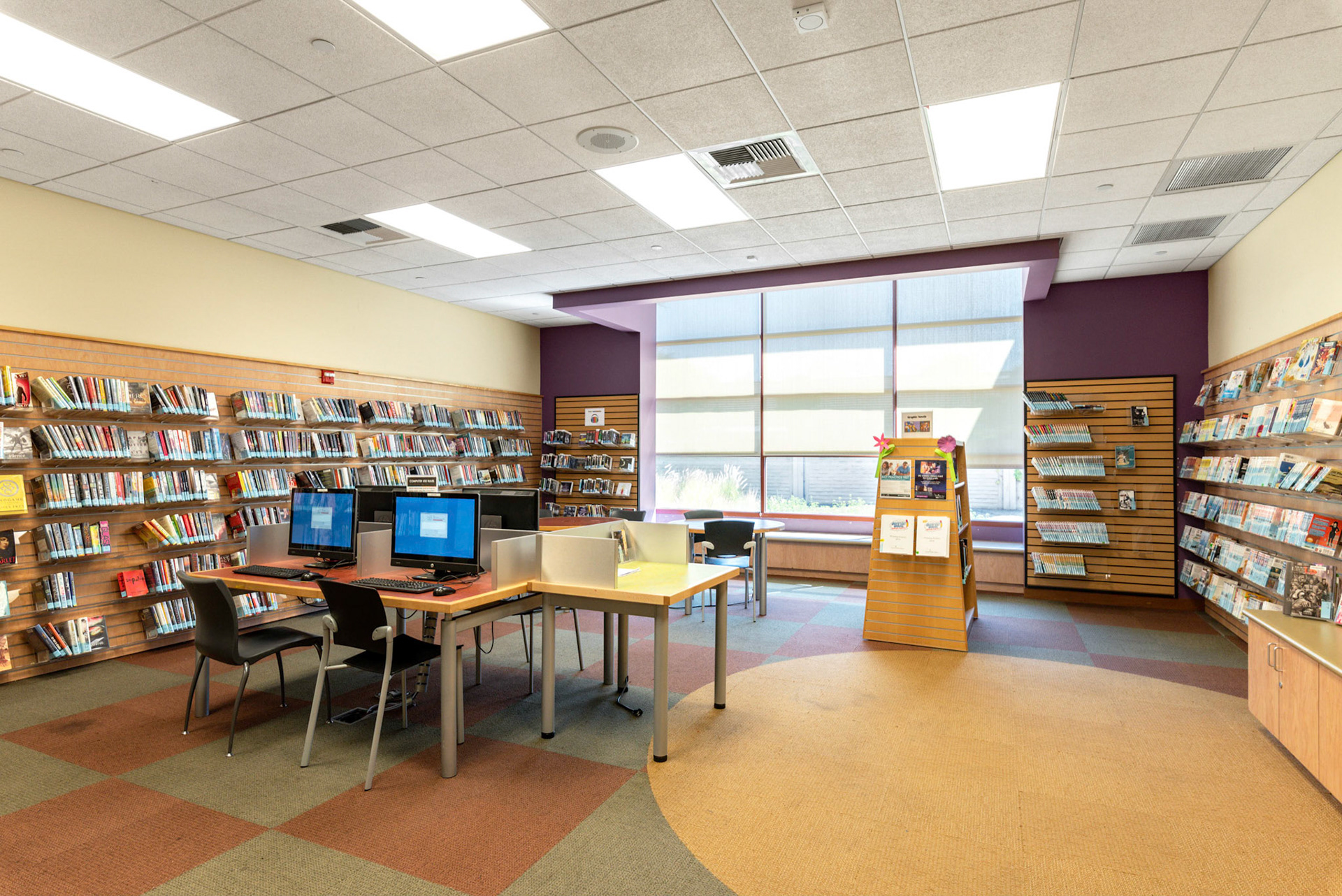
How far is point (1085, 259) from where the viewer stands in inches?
267

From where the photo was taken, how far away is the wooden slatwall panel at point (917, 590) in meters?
5.55

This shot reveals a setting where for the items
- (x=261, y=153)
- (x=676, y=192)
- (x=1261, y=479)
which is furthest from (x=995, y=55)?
(x=261, y=153)

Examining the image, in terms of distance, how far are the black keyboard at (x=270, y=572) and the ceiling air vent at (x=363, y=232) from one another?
293 centimetres

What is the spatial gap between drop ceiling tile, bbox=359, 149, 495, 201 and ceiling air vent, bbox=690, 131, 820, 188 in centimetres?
157

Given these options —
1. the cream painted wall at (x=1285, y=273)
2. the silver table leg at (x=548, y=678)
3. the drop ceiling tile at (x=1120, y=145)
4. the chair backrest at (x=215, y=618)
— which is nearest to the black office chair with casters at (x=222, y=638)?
the chair backrest at (x=215, y=618)

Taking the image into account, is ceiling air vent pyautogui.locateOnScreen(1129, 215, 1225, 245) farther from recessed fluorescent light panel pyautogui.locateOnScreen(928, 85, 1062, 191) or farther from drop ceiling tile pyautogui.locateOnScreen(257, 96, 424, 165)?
drop ceiling tile pyautogui.locateOnScreen(257, 96, 424, 165)

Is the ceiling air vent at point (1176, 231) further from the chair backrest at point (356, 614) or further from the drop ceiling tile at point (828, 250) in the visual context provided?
the chair backrest at point (356, 614)

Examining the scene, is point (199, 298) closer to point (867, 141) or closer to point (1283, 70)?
point (867, 141)

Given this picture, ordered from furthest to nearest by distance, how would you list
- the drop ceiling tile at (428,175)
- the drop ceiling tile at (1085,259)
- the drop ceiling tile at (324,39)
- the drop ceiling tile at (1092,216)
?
the drop ceiling tile at (1085,259)
the drop ceiling tile at (1092,216)
the drop ceiling tile at (428,175)
the drop ceiling tile at (324,39)

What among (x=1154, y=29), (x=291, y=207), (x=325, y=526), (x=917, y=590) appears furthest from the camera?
(x=917, y=590)

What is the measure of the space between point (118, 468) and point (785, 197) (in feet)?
18.0

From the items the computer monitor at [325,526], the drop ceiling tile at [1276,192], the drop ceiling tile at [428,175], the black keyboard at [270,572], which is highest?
the drop ceiling tile at [1276,192]

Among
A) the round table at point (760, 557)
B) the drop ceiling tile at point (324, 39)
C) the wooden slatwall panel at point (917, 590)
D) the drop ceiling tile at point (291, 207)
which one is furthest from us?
the round table at point (760, 557)

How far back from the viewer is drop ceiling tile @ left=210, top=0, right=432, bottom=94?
9.98 ft
